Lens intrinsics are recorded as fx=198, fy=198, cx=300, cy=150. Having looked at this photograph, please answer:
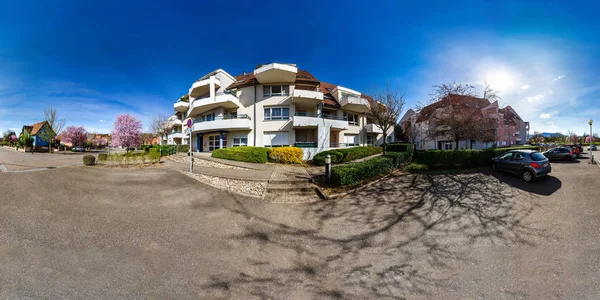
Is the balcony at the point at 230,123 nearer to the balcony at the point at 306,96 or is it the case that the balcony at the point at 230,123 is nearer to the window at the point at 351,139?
the balcony at the point at 306,96

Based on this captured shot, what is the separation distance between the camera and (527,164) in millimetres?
8422

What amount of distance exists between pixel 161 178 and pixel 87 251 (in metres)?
5.13

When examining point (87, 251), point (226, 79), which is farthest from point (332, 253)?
point (226, 79)

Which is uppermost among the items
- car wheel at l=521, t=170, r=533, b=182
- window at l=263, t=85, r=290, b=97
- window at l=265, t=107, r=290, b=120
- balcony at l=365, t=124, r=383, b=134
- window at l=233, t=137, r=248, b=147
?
window at l=263, t=85, r=290, b=97

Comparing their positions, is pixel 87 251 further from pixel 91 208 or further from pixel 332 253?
pixel 332 253

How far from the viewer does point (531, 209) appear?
19.6 feet

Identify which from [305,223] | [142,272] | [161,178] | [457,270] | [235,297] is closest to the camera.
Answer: [235,297]

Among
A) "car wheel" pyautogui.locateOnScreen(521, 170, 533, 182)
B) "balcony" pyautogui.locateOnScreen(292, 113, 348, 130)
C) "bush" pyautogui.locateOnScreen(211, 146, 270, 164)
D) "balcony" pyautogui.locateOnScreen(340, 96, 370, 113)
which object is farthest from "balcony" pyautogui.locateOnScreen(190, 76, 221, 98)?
"car wheel" pyautogui.locateOnScreen(521, 170, 533, 182)

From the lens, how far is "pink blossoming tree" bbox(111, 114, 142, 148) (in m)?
27.0

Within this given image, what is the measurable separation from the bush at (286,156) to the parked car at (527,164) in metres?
11.4

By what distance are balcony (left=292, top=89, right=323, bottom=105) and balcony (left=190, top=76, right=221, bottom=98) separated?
10027 millimetres

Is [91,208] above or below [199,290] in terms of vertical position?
above

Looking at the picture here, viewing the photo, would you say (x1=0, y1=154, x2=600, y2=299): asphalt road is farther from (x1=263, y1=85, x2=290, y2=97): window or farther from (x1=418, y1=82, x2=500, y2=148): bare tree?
(x1=263, y1=85, x2=290, y2=97): window

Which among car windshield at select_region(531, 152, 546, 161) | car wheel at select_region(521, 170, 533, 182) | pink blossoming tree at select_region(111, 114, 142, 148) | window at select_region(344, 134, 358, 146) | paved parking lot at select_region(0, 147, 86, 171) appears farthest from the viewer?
pink blossoming tree at select_region(111, 114, 142, 148)
